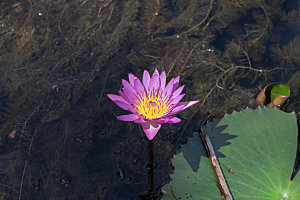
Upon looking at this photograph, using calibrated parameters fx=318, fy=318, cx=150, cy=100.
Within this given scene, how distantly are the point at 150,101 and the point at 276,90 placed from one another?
145cm

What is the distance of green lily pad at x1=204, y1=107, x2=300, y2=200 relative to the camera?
7.98 feet

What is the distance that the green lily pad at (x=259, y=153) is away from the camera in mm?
2432

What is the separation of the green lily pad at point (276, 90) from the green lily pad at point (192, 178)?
0.96 metres

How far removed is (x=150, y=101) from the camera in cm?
233

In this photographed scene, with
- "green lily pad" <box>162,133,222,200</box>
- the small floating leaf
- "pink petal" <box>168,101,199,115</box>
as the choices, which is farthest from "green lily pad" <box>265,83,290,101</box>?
"pink petal" <box>168,101,199,115</box>

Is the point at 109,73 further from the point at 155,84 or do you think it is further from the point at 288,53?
the point at 288,53

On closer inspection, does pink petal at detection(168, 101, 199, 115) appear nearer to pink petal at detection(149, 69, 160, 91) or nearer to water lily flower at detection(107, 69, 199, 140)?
water lily flower at detection(107, 69, 199, 140)

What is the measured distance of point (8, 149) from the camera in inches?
115

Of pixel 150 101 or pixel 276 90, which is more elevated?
pixel 150 101

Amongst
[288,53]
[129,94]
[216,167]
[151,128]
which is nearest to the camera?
[151,128]

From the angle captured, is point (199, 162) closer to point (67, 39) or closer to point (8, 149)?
point (8, 149)

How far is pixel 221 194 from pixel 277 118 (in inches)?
36.7

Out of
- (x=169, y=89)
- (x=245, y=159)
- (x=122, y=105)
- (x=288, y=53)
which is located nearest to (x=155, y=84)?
(x=169, y=89)

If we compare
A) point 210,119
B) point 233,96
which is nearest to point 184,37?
point 233,96
